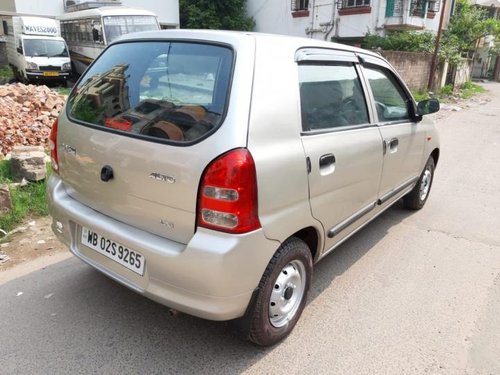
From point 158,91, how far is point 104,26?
14.9 m

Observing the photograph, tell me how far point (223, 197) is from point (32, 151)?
12.2 ft

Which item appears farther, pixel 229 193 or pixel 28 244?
pixel 28 244

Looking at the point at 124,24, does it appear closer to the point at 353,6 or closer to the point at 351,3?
the point at 353,6

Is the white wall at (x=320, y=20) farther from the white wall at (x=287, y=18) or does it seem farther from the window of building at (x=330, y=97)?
the window of building at (x=330, y=97)

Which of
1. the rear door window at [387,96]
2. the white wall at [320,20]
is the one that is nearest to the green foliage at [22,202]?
the rear door window at [387,96]

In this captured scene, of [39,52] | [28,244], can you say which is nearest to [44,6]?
[39,52]

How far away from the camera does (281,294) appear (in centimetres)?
250

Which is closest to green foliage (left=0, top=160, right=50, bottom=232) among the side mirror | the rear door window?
the rear door window

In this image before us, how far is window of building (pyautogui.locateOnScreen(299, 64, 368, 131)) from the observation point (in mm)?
2551

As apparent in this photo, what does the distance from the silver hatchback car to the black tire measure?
6.21 feet

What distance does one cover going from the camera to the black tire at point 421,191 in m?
4.64

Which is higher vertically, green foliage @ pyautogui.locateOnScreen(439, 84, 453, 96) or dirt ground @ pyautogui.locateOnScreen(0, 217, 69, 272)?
dirt ground @ pyautogui.locateOnScreen(0, 217, 69, 272)

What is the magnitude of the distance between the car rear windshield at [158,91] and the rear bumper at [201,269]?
0.54 m

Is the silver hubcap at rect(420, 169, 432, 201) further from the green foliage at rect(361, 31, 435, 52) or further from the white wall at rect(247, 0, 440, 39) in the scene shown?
the white wall at rect(247, 0, 440, 39)
